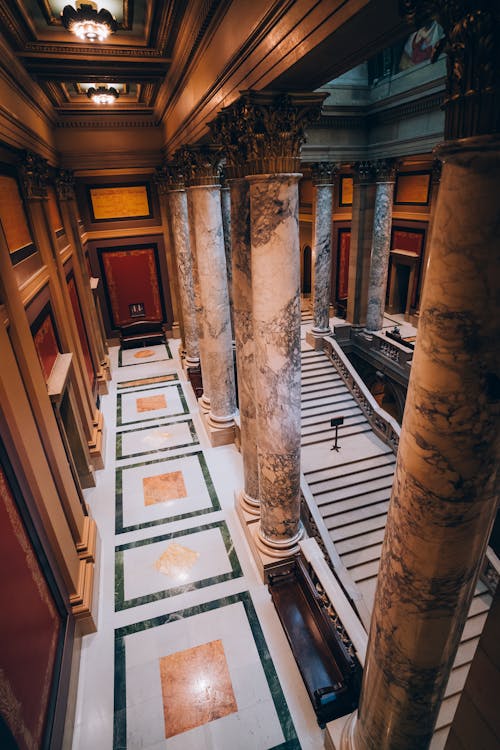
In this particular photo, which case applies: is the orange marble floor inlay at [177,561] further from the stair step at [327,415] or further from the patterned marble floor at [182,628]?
the stair step at [327,415]

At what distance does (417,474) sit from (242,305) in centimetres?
367

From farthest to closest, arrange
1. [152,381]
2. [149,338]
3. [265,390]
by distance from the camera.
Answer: [149,338]
[152,381]
[265,390]

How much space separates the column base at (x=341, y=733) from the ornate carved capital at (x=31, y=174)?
301 inches

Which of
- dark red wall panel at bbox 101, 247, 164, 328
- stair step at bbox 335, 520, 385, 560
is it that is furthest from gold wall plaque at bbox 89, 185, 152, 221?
stair step at bbox 335, 520, 385, 560

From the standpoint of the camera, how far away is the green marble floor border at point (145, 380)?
39.4 ft

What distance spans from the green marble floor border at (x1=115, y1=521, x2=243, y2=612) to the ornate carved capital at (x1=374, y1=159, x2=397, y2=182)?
10159 millimetres

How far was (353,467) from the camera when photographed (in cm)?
898

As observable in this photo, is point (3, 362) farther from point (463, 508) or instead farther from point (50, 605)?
point (463, 508)

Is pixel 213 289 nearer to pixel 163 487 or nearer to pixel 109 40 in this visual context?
pixel 163 487

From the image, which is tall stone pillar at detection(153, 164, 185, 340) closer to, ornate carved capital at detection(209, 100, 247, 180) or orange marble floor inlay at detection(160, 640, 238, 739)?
ornate carved capital at detection(209, 100, 247, 180)

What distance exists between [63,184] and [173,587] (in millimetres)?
9107

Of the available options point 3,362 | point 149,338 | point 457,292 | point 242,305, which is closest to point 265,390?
point 242,305

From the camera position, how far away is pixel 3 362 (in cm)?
392

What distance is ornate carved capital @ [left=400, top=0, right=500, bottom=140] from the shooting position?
1.65 meters
